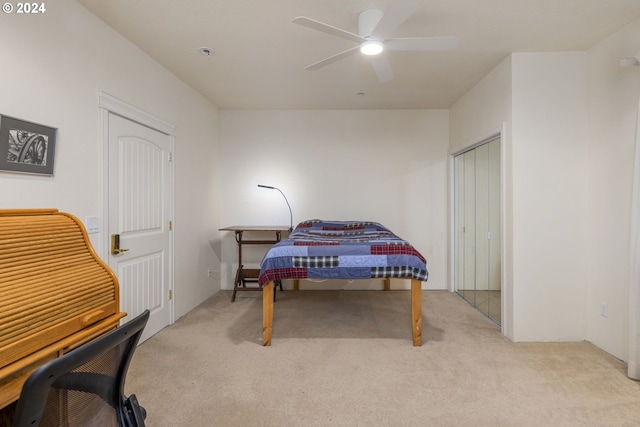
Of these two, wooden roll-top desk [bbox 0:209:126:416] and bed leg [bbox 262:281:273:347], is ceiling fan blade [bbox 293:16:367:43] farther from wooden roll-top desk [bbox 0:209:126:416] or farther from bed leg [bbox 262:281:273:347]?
bed leg [bbox 262:281:273:347]

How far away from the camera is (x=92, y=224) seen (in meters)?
2.12

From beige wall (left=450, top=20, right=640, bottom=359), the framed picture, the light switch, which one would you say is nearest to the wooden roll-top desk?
the framed picture

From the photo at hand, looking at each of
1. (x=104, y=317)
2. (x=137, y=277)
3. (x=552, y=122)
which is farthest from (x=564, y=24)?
(x=137, y=277)

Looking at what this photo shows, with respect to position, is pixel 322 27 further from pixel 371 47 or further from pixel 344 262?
pixel 344 262

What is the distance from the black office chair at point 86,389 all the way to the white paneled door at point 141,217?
1.68 m

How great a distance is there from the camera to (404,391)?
1945 millimetres

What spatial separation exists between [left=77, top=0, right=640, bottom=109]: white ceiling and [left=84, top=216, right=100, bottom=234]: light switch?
1465mm

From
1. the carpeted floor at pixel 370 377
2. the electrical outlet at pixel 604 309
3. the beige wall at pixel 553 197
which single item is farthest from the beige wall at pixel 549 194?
the carpeted floor at pixel 370 377

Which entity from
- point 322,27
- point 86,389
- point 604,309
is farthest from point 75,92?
point 604,309

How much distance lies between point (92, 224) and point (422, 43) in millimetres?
2658

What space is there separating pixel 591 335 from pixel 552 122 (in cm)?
190

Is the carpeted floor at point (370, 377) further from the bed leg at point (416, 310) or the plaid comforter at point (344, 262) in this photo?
the plaid comforter at point (344, 262)

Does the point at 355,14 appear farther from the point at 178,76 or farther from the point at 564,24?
the point at 178,76

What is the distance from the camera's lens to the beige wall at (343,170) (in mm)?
4254
